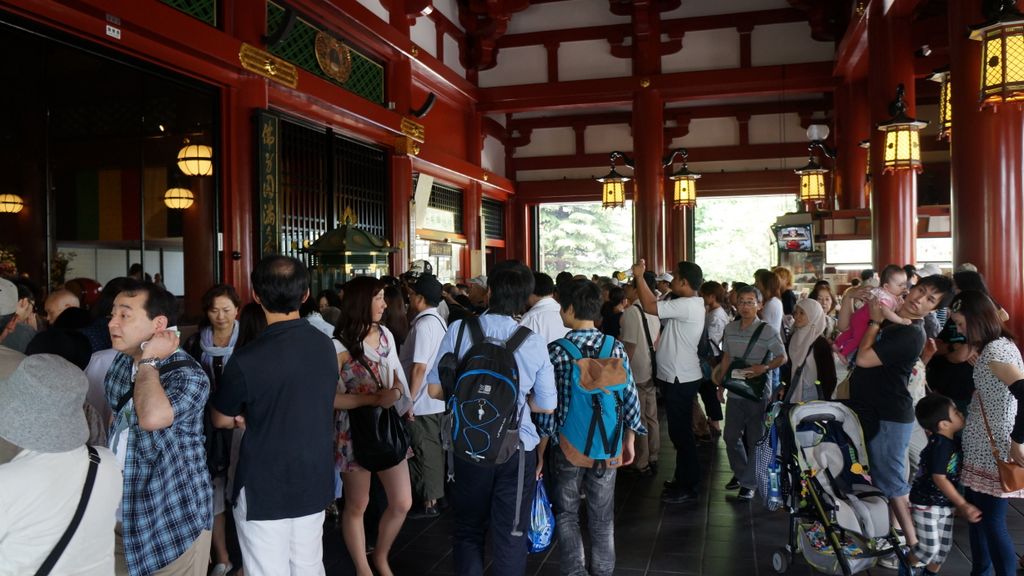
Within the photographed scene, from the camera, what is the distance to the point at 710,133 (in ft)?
50.6

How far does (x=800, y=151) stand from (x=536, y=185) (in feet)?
18.0

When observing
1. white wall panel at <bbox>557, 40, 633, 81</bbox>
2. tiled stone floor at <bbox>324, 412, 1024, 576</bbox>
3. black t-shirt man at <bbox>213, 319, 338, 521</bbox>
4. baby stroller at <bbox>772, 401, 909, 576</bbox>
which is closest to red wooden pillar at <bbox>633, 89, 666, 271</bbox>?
white wall panel at <bbox>557, 40, 633, 81</bbox>

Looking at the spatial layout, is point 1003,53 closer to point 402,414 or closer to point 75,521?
point 402,414

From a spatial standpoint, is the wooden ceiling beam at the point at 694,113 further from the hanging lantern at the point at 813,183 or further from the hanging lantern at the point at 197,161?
the hanging lantern at the point at 197,161

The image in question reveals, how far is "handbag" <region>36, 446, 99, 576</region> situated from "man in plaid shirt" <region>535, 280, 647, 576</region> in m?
1.95

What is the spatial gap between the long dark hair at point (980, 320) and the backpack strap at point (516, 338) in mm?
1907

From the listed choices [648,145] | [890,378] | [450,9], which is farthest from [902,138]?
[450,9]

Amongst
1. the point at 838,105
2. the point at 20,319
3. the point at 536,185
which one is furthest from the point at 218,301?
the point at 536,185

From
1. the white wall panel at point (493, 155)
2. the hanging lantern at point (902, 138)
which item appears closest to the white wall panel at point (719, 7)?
the white wall panel at point (493, 155)

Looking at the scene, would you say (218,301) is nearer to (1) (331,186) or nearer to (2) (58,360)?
(2) (58,360)

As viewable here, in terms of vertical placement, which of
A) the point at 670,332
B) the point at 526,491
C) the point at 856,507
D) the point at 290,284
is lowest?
the point at 856,507

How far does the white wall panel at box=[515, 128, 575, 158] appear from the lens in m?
16.2

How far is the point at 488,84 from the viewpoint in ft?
46.2

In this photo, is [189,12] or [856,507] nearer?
[856,507]
